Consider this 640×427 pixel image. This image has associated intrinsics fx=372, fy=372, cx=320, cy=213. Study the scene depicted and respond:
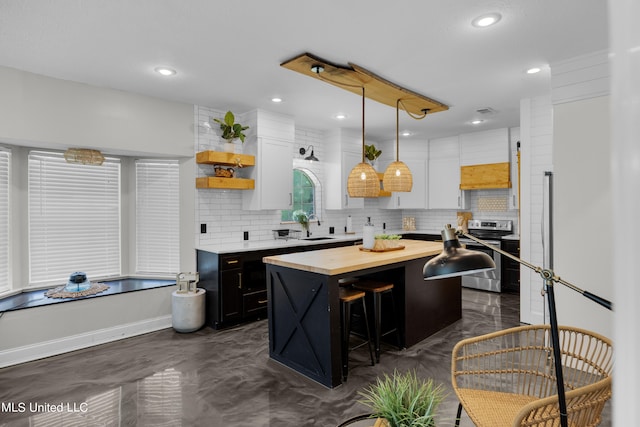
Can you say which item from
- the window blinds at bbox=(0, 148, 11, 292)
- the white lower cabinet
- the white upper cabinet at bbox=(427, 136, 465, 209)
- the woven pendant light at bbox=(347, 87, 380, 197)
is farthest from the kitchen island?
the white upper cabinet at bbox=(427, 136, 465, 209)

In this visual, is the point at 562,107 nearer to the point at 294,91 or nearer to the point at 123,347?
the point at 294,91

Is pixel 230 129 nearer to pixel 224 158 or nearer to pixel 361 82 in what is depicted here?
pixel 224 158

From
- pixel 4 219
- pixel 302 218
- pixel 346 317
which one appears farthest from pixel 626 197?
pixel 302 218

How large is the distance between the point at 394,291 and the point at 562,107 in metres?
2.18

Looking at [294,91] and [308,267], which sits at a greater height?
[294,91]

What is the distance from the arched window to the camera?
582 cm

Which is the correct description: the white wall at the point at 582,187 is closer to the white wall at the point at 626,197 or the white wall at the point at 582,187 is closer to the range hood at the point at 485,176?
the range hood at the point at 485,176

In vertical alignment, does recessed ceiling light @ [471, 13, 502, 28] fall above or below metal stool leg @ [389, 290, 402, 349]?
above

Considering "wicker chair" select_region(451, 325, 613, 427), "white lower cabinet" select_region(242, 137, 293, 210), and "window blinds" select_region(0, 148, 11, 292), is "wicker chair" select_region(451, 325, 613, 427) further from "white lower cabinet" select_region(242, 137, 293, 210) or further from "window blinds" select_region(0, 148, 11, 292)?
"window blinds" select_region(0, 148, 11, 292)

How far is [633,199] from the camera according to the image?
8.6 inches

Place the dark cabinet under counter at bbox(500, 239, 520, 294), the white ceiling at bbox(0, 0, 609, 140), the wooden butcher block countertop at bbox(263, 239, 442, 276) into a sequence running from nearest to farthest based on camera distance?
1. the white ceiling at bbox(0, 0, 609, 140)
2. the wooden butcher block countertop at bbox(263, 239, 442, 276)
3. the dark cabinet under counter at bbox(500, 239, 520, 294)

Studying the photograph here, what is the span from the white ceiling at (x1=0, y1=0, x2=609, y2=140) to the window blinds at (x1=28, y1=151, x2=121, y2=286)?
1.01 m

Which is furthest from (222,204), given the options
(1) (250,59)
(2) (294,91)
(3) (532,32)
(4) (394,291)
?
(3) (532,32)

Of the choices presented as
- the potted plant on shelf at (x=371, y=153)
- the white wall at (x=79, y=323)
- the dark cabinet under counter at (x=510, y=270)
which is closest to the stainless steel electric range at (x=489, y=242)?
the dark cabinet under counter at (x=510, y=270)
